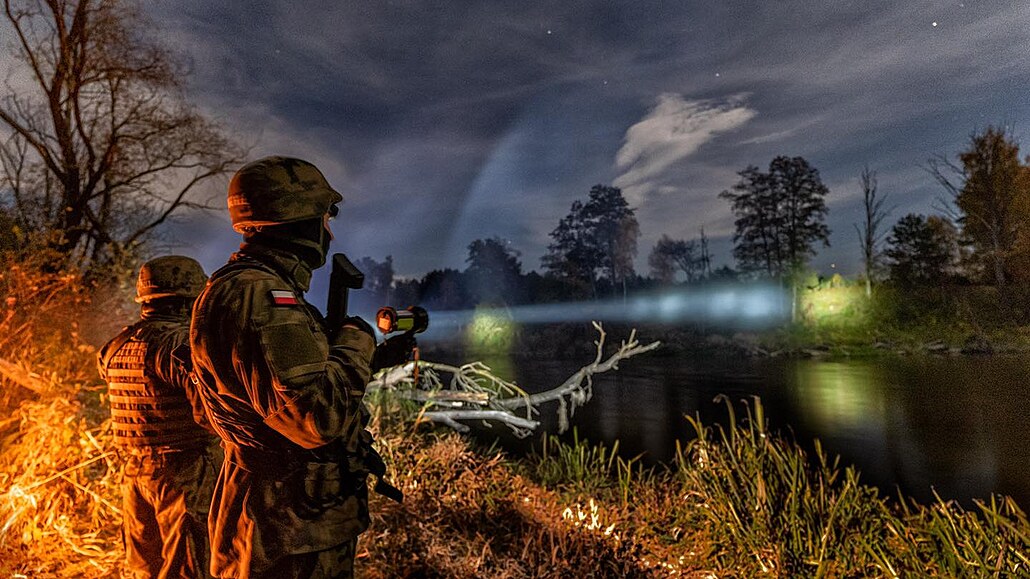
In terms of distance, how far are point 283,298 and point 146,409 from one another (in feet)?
4.13

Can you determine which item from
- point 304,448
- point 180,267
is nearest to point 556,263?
point 180,267

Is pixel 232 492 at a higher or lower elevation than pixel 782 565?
higher

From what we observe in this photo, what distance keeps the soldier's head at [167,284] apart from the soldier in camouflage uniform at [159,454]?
156 millimetres

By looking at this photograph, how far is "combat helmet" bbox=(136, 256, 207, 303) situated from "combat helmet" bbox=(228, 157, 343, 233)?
1.06m

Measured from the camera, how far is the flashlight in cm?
154

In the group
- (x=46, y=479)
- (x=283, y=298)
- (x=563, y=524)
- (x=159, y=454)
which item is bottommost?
(x=563, y=524)

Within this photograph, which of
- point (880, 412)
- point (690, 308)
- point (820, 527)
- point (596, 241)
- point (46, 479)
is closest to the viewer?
point (46, 479)

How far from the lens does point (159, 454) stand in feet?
6.56

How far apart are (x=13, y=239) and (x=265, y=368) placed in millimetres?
5865

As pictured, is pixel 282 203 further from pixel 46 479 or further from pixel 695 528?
pixel 695 528

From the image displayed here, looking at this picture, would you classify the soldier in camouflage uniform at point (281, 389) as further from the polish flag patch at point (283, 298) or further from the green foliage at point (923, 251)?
the green foliage at point (923, 251)

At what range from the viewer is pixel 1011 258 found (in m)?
5.14

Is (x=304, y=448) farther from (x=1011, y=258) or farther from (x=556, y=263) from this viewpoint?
(x=556, y=263)

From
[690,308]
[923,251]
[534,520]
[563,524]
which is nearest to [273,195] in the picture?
[563,524]
